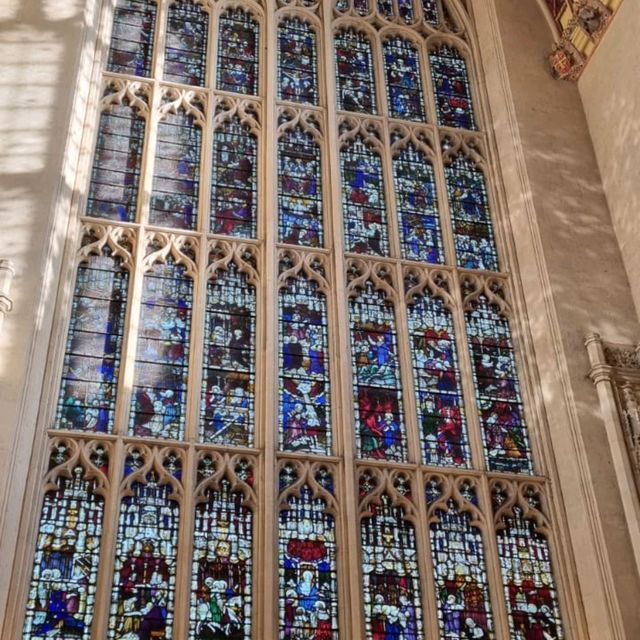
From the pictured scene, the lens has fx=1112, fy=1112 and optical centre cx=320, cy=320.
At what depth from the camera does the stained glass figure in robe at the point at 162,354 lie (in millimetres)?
10562

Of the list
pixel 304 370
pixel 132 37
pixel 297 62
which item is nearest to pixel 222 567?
pixel 304 370

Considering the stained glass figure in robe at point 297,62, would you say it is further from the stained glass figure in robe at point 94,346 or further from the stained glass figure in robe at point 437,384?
the stained glass figure in robe at point 94,346

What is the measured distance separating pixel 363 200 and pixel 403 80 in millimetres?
2317

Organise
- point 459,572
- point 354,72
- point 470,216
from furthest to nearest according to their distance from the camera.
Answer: point 354,72 < point 470,216 < point 459,572

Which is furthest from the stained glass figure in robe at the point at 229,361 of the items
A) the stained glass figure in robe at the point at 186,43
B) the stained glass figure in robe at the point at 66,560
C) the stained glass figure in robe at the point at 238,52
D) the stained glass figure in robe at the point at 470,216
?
the stained glass figure in robe at the point at 186,43

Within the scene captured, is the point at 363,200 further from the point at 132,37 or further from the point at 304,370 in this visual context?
the point at 132,37

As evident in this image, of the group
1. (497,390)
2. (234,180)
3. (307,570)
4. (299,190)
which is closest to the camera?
(307,570)

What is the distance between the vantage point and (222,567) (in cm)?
980

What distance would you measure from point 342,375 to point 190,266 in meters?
2.03

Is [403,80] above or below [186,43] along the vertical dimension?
below

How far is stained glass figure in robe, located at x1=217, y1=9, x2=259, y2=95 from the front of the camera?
13.6m

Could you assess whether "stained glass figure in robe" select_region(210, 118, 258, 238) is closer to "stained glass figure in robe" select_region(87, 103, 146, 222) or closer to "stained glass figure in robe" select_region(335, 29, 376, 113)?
"stained glass figure in robe" select_region(87, 103, 146, 222)

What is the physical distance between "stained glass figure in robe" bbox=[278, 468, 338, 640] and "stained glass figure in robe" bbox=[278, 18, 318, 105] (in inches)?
214

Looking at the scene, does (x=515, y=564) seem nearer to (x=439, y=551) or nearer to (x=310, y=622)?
(x=439, y=551)
